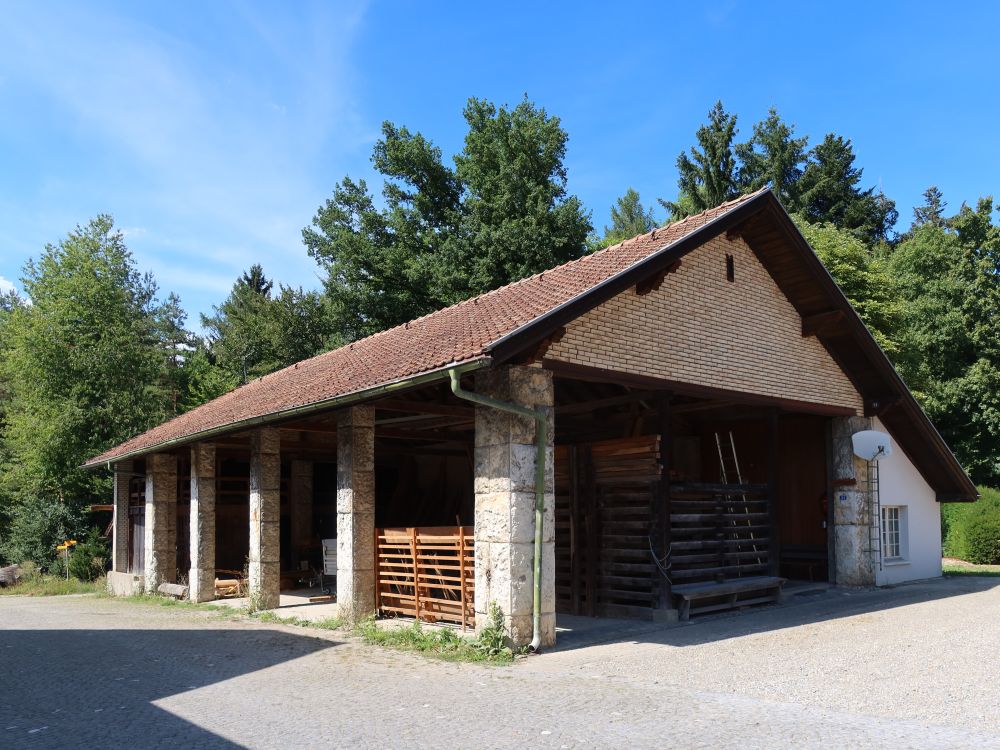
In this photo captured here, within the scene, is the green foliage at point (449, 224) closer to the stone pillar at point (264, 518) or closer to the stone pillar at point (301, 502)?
the stone pillar at point (301, 502)

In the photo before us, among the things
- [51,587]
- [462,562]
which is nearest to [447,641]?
[462,562]

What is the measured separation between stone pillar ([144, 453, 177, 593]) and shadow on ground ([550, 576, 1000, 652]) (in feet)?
→ 30.8

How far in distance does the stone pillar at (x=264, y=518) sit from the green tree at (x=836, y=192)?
30.7 m

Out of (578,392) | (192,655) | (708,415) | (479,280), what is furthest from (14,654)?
(479,280)

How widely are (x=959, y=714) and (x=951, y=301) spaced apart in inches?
1170

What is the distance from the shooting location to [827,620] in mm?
11133

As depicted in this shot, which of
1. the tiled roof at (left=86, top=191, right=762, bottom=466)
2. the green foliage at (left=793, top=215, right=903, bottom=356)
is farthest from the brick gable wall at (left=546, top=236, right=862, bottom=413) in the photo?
the green foliage at (left=793, top=215, right=903, bottom=356)

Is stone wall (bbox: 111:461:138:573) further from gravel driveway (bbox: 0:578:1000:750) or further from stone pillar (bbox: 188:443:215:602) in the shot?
gravel driveway (bbox: 0:578:1000:750)

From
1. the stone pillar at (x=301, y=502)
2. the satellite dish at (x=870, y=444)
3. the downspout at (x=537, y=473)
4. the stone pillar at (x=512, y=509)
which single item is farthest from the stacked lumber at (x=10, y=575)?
the satellite dish at (x=870, y=444)

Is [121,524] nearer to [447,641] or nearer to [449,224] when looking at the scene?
[447,641]

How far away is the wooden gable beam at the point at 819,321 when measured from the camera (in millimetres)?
13320

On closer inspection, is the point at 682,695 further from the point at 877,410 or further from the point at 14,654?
the point at 877,410

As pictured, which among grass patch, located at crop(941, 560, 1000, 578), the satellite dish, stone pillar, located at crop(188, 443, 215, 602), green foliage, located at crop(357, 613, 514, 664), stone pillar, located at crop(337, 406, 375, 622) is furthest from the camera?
grass patch, located at crop(941, 560, 1000, 578)

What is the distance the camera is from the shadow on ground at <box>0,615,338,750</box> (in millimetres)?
6102
